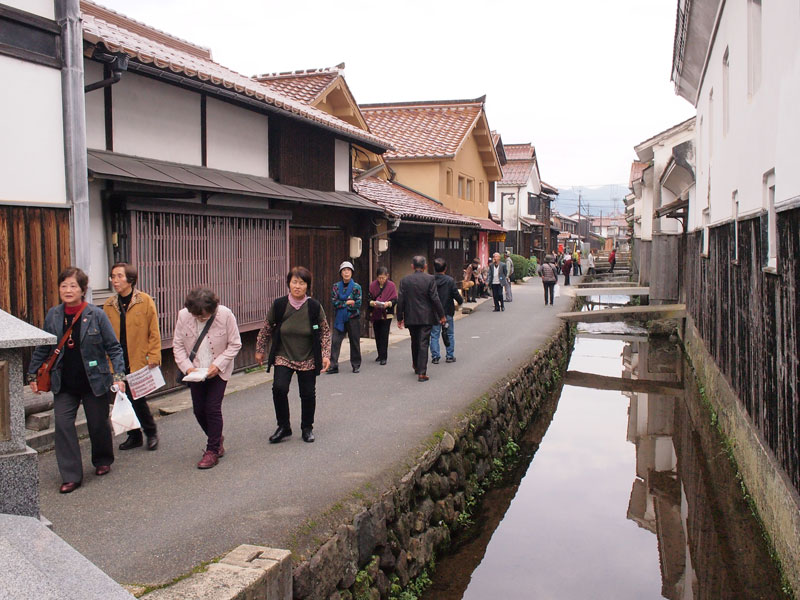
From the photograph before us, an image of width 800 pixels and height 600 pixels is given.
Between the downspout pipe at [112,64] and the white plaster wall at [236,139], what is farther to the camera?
the white plaster wall at [236,139]

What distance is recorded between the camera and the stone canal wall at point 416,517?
199 inches

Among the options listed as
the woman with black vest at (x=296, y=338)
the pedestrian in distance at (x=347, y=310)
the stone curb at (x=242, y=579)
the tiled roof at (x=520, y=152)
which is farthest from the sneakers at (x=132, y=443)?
the tiled roof at (x=520, y=152)

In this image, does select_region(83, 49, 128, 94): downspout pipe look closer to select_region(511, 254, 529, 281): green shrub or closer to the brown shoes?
the brown shoes

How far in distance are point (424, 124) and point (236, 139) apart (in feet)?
56.9

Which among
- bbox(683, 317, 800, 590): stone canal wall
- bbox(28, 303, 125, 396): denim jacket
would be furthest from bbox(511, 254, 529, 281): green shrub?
bbox(28, 303, 125, 396): denim jacket

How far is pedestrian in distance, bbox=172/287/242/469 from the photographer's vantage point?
6484mm

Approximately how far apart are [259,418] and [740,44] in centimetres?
865

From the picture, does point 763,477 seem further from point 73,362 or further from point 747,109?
point 73,362

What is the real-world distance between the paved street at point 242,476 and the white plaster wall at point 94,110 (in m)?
3.51

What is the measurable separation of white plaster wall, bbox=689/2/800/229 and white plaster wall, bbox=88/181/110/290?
754 cm

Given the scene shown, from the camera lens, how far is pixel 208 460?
6.54m

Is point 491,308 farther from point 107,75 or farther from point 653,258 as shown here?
point 107,75

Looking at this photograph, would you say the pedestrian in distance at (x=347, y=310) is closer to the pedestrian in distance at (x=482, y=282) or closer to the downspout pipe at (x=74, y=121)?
the downspout pipe at (x=74, y=121)

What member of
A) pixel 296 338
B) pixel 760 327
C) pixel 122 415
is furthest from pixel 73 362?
pixel 760 327
